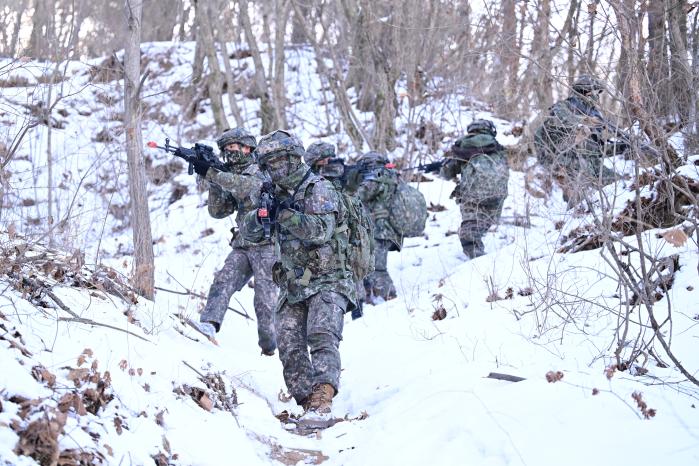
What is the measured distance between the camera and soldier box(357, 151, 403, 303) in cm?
864

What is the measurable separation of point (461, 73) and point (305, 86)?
390cm

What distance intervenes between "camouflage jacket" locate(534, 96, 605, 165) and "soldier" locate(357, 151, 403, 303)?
72.9 inches

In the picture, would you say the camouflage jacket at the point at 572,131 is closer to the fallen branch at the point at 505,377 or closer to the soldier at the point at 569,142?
the soldier at the point at 569,142

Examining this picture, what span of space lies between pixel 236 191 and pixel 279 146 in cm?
146

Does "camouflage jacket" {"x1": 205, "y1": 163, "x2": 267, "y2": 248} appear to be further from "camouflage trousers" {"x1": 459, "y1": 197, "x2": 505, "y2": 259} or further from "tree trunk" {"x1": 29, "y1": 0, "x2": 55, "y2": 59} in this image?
"camouflage trousers" {"x1": 459, "y1": 197, "x2": 505, "y2": 259}

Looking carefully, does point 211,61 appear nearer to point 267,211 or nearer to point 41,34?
point 41,34

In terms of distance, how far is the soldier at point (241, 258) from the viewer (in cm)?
641

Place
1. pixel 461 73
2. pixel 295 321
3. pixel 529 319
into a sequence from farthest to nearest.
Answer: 1. pixel 461 73
2. pixel 529 319
3. pixel 295 321

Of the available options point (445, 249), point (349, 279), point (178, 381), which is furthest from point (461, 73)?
point (178, 381)

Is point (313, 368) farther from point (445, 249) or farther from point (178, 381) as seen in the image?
point (445, 249)

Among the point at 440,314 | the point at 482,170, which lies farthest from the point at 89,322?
the point at 482,170

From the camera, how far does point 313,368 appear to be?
495cm

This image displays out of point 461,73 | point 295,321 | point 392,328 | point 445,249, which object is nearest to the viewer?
point 295,321

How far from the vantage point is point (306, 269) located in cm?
505
